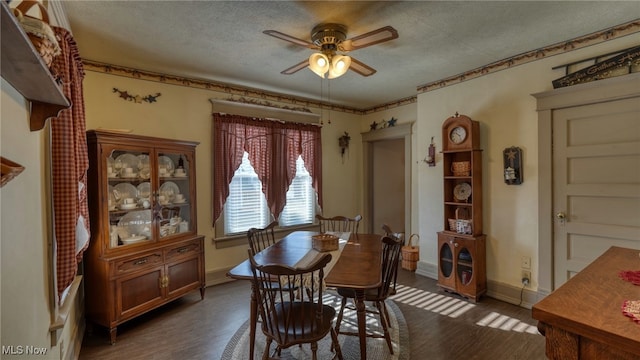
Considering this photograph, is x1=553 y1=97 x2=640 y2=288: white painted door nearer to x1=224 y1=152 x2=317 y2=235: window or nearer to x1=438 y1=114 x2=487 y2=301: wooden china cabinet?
x1=438 y1=114 x2=487 y2=301: wooden china cabinet

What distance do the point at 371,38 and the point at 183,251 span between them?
274 cm

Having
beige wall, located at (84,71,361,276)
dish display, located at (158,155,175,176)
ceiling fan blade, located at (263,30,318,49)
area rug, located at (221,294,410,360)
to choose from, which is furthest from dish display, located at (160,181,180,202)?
ceiling fan blade, located at (263,30,318,49)

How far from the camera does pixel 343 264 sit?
2.21 metres

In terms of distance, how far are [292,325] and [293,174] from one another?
2.79 meters

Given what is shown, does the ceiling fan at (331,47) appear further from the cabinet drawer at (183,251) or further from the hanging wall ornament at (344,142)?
the hanging wall ornament at (344,142)

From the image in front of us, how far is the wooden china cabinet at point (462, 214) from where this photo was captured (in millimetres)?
3307

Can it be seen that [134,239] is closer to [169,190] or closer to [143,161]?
[169,190]

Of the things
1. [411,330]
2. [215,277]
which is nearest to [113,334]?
[215,277]

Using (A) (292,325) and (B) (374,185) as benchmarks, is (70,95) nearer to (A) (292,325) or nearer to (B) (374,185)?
(A) (292,325)

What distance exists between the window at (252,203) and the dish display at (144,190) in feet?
3.51

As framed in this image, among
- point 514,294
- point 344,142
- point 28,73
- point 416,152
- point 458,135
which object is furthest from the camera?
point 344,142

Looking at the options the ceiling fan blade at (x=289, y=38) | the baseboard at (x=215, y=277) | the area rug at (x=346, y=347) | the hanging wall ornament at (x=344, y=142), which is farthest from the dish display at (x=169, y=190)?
the hanging wall ornament at (x=344, y=142)

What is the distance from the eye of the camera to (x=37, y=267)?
1.45 meters

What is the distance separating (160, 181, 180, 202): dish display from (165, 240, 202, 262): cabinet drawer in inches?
20.6
